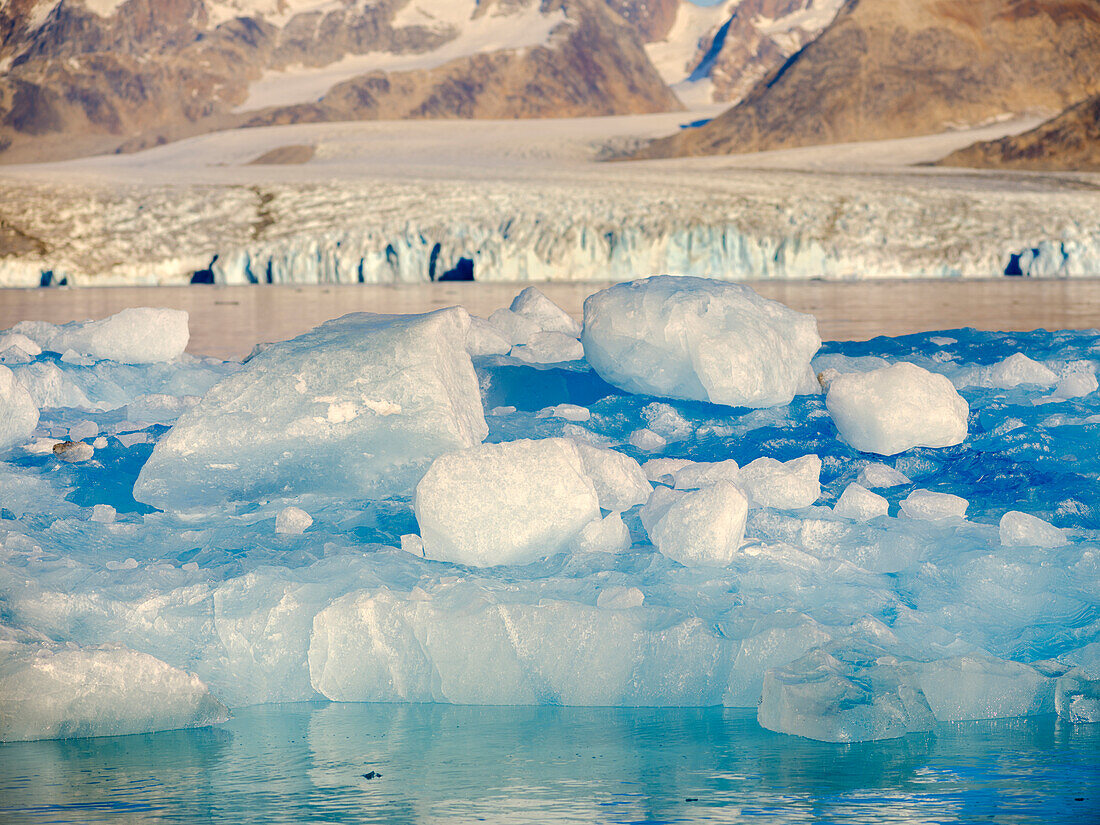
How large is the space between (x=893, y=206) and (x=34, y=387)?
2273 cm

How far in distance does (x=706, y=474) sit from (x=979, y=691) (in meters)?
1.75

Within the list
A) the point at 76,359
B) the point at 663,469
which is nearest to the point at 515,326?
the point at 76,359

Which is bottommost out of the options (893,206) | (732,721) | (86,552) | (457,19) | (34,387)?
(732,721)

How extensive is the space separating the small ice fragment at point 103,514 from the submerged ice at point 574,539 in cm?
1

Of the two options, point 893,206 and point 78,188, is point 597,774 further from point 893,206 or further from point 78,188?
point 78,188

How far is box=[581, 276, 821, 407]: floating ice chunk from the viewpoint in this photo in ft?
18.2

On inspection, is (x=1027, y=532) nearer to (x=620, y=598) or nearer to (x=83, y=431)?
(x=620, y=598)

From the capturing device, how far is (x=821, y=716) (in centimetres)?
293

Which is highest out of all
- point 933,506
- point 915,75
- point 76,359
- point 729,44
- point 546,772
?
point 729,44

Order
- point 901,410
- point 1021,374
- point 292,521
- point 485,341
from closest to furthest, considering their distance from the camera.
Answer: point 292,521 → point 901,410 → point 1021,374 → point 485,341

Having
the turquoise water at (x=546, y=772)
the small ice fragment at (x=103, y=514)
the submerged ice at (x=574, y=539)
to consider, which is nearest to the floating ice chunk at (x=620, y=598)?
the submerged ice at (x=574, y=539)

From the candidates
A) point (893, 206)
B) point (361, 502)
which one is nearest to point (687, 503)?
point (361, 502)

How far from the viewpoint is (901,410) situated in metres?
5.18

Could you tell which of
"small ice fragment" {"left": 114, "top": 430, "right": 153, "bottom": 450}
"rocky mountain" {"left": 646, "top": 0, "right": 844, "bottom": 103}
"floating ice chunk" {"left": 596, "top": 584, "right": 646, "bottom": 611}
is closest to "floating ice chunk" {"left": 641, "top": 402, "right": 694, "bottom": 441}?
"floating ice chunk" {"left": 596, "top": 584, "right": 646, "bottom": 611}
